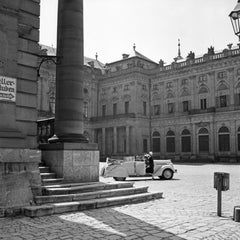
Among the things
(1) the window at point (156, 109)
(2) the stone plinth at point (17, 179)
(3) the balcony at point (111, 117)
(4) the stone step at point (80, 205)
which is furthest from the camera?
(1) the window at point (156, 109)

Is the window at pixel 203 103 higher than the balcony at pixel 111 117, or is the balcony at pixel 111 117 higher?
the window at pixel 203 103

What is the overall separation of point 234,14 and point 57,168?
23.6 feet

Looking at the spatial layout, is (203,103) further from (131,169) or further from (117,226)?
(117,226)

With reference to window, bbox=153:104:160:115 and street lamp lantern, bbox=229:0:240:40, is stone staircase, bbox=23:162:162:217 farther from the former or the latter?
window, bbox=153:104:160:115

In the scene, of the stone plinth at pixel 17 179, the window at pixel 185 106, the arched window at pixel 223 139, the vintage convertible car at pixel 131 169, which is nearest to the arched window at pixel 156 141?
the window at pixel 185 106

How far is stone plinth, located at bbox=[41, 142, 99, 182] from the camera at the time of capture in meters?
11.9

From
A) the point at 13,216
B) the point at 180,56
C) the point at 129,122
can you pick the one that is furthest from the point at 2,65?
the point at 180,56

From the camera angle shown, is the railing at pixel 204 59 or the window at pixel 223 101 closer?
the railing at pixel 204 59

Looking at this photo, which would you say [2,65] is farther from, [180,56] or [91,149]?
[180,56]

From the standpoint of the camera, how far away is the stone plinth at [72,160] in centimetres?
1185

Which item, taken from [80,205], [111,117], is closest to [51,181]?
[80,205]

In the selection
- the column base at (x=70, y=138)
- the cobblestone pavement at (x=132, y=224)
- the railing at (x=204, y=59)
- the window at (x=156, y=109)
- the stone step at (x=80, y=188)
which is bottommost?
the cobblestone pavement at (x=132, y=224)

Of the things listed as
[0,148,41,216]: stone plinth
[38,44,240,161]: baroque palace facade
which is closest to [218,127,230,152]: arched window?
[38,44,240,161]: baroque palace facade

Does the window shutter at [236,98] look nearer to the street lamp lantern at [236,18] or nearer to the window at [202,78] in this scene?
the window at [202,78]
